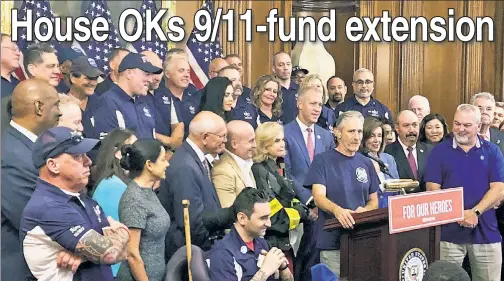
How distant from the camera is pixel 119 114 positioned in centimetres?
412

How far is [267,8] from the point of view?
19.6 ft

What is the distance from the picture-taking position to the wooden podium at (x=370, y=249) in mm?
3973

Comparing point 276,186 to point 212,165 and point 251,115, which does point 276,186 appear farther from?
point 251,115

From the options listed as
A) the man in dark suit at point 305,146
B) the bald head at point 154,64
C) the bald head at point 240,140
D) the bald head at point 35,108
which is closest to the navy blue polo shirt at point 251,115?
the man in dark suit at point 305,146

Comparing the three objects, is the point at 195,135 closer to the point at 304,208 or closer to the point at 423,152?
the point at 304,208

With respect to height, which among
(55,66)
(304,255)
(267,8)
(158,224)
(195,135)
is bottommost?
(304,255)

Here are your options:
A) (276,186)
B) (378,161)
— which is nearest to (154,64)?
(276,186)

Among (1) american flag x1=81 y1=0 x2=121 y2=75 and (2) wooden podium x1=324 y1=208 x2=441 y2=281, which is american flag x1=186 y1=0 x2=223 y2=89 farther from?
(2) wooden podium x1=324 y1=208 x2=441 y2=281

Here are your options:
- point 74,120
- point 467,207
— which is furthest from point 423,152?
point 74,120

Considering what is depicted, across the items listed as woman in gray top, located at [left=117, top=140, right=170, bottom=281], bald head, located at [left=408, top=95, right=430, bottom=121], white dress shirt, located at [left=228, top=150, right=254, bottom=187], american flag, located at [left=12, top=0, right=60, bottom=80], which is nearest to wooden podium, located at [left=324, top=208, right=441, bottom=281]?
white dress shirt, located at [left=228, top=150, right=254, bottom=187]

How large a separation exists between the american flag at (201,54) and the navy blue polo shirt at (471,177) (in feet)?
4.33

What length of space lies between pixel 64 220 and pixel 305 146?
1781 mm

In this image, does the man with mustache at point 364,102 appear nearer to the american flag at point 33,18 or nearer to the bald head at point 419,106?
the bald head at point 419,106

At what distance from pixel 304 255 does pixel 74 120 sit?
1.25 metres
